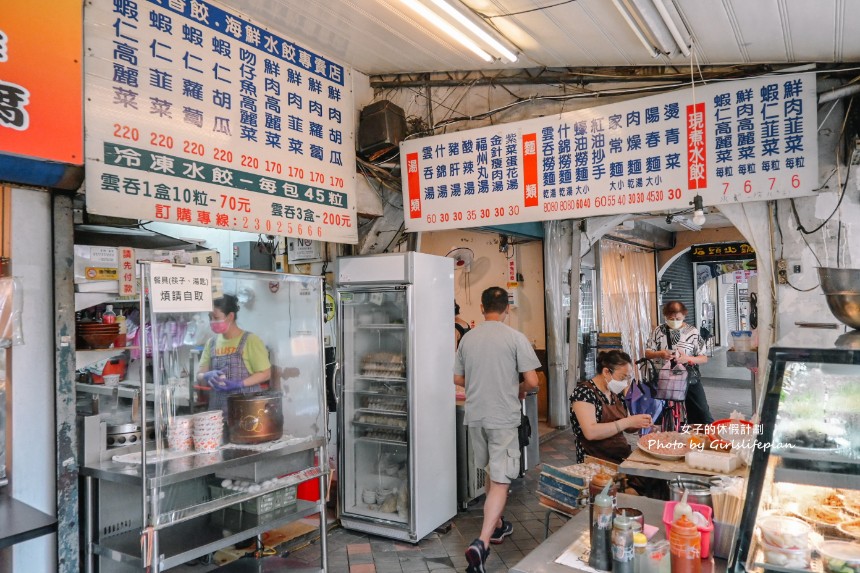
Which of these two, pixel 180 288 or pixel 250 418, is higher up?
pixel 180 288

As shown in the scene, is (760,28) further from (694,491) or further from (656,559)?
(656,559)

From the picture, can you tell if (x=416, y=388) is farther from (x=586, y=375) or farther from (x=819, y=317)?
(x=586, y=375)

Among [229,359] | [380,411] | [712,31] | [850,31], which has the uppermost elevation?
[712,31]

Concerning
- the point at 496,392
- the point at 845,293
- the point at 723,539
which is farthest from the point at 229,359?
the point at 845,293

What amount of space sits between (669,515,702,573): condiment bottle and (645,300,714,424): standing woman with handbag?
4.37 metres

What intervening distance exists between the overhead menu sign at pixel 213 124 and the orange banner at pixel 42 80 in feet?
0.38

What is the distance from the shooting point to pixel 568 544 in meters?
2.39

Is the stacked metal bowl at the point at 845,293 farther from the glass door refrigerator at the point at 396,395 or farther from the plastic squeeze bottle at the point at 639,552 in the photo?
the glass door refrigerator at the point at 396,395

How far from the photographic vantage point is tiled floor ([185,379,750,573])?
14.0 ft

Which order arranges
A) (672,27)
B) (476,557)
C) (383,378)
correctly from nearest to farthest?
(672,27)
(476,557)
(383,378)

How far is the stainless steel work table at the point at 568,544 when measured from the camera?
7.10 ft

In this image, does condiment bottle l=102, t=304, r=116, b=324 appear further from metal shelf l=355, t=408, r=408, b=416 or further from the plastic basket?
the plastic basket

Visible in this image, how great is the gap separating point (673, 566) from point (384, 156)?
13.6ft

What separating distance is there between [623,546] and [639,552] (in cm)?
8
